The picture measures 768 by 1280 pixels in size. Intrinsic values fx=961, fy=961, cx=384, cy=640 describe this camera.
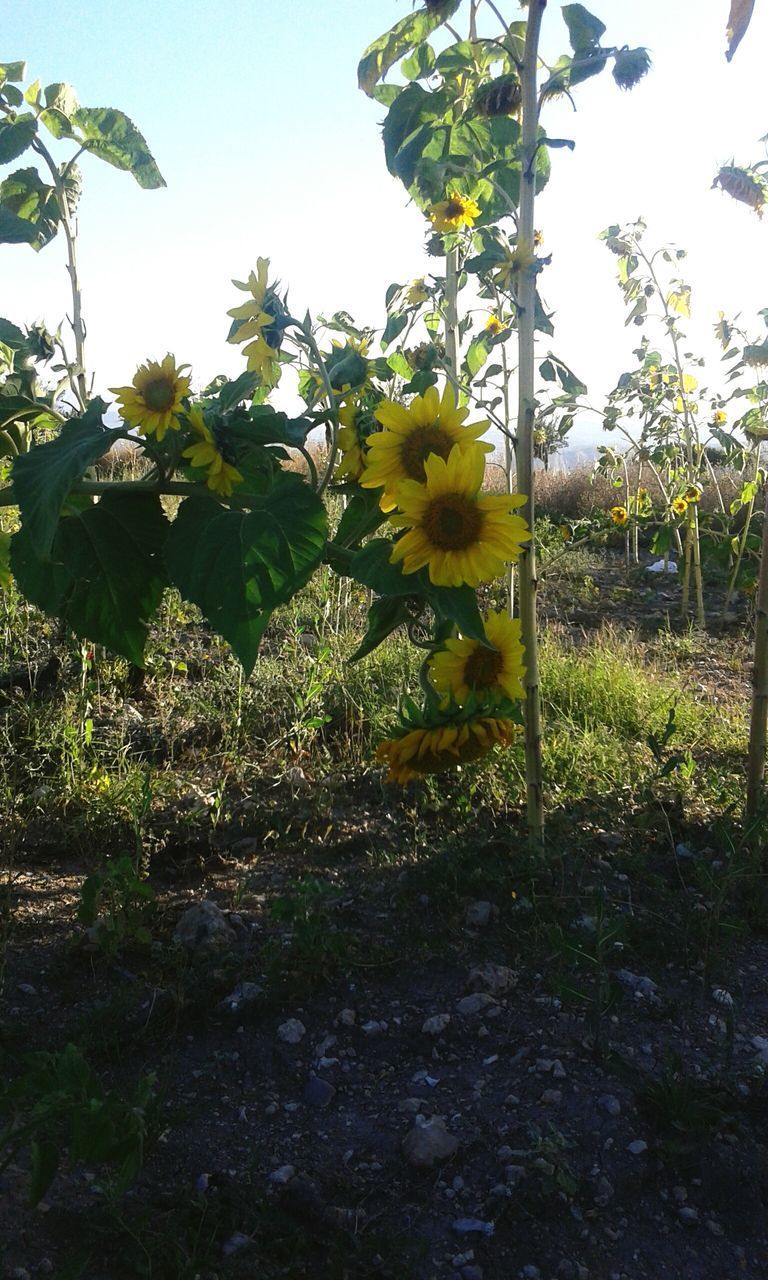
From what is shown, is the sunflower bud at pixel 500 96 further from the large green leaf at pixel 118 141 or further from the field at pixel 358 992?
the field at pixel 358 992

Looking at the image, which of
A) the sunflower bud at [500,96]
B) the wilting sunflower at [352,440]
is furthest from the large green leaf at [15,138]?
the wilting sunflower at [352,440]

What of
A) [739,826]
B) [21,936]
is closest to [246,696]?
[21,936]

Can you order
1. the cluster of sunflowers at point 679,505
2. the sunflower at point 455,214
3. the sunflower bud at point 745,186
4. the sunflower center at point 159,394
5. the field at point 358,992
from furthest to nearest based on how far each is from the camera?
the cluster of sunflowers at point 679,505, the sunflower bud at point 745,186, the sunflower at point 455,214, the field at point 358,992, the sunflower center at point 159,394

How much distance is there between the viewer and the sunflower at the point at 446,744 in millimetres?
847

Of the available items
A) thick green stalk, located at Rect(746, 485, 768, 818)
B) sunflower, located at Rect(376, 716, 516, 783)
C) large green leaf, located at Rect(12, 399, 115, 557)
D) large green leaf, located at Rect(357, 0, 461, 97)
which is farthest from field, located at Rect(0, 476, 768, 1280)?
large green leaf, located at Rect(357, 0, 461, 97)

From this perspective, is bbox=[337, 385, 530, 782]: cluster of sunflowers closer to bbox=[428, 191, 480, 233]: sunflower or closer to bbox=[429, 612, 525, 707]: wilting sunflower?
bbox=[429, 612, 525, 707]: wilting sunflower

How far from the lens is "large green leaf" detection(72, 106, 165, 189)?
76.5 inches

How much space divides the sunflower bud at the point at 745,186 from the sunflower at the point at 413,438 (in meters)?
2.43

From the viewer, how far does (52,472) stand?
72 centimetres

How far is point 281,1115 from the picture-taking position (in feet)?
4.63

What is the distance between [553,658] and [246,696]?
1208 millimetres

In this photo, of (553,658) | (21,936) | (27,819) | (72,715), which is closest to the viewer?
(21,936)

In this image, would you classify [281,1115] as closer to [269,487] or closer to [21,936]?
[21,936]

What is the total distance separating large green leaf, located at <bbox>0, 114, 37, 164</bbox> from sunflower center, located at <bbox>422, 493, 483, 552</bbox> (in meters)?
1.59
